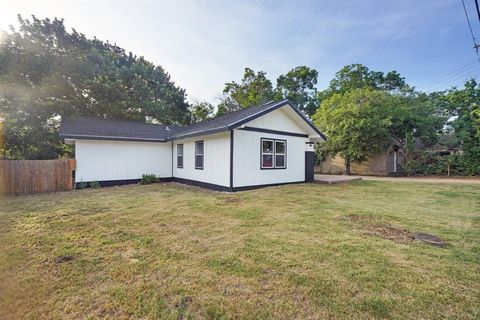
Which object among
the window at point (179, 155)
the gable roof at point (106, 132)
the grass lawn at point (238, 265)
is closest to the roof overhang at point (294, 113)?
the grass lawn at point (238, 265)

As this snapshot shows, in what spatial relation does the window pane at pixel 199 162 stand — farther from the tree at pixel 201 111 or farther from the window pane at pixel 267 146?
the tree at pixel 201 111

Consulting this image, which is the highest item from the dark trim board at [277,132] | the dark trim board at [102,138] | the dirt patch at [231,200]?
the dark trim board at [277,132]

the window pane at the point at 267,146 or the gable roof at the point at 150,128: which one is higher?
the gable roof at the point at 150,128

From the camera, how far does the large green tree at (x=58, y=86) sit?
14.1 metres

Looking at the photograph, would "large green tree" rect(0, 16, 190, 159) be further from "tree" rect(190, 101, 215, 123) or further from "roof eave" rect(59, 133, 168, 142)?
"roof eave" rect(59, 133, 168, 142)

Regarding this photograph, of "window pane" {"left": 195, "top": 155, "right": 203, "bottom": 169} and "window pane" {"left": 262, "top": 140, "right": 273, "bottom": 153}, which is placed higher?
"window pane" {"left": 262, "top": 140, "right": 273, "bottom": 153}

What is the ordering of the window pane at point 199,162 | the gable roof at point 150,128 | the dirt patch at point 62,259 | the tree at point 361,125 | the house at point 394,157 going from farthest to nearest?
1. the house at point 394,157
2. the tree at point 361,125
3. the window pane at point 199,162
4. the gable roof at point 150,128
5. the dirt patch at point 62,259

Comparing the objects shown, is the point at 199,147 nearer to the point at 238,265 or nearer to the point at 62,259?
the point at 62,259

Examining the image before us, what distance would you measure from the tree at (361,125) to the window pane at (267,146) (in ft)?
30.5

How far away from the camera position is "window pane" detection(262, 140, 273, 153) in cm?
950

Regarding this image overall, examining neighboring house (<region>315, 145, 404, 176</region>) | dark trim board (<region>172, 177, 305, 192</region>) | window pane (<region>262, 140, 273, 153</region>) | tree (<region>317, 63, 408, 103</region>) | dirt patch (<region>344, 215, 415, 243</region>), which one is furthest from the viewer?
tree (<region>317, 63, 408, 103</region>)

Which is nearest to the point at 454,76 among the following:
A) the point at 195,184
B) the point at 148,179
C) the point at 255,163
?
the point at 255,163

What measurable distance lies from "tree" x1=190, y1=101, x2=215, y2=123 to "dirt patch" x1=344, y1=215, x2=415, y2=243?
2212 cm

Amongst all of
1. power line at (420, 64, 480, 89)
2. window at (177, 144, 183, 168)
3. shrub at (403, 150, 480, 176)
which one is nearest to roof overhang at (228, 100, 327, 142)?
window at (177, 144, 183, 168)
